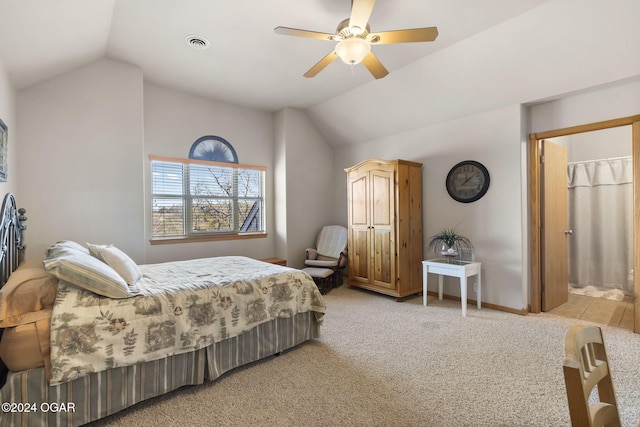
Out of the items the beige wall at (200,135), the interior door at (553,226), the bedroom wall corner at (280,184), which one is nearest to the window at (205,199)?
the beige wall at (200,135)

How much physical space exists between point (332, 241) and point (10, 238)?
12.6 ft

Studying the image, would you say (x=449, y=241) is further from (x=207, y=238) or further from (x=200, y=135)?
(x=200, y=135)

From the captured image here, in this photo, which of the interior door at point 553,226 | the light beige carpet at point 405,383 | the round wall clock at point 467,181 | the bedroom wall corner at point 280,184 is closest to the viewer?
the light beige carpet at point 405,383

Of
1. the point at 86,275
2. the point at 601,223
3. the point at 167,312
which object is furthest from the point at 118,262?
the point at 601,223

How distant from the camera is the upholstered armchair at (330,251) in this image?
4867 mm

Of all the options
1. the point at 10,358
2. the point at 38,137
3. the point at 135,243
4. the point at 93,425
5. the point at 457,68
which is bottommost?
the point at 93,425

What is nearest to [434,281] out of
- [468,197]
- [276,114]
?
[468,197]

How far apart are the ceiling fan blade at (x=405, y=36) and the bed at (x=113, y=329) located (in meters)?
2.01

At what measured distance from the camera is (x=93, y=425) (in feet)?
5.88

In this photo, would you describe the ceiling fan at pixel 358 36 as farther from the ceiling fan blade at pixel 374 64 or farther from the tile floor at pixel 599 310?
the tile floor at pixel 599 310

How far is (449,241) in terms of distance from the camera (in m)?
3.88

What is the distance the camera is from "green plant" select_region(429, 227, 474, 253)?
12.8 feet

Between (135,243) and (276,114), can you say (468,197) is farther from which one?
(135,243)

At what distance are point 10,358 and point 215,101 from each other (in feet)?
12.9
